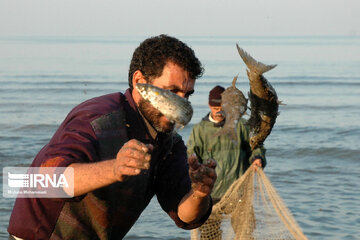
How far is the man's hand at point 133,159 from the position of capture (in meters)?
2.50

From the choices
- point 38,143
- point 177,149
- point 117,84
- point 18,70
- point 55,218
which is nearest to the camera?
point 55,218

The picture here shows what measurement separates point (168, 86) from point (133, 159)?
785 mm

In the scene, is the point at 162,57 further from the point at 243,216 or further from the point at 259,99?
the point at 243,216

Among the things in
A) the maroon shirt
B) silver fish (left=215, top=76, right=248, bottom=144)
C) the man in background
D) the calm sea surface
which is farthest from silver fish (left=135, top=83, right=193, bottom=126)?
the calm sea surface

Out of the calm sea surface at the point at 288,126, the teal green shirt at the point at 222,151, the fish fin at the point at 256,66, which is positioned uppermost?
the fish fin at the point at 256,66

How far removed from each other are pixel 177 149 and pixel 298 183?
→ 28.0ft

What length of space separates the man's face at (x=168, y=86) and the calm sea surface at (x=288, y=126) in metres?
5.68

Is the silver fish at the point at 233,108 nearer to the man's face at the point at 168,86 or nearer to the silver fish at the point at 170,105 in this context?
the man's face at the point at 168,86

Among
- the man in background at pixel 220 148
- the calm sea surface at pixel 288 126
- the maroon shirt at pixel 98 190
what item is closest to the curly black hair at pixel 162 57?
the maroon shirt at pixel 98 190

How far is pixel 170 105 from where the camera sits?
2855 mm

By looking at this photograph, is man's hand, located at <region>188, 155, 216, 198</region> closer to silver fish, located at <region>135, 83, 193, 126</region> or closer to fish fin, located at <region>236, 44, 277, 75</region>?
silver fish, located at <region>135, 83, 193, 126</region>

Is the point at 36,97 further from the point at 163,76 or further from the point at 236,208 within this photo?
the point at 163,76

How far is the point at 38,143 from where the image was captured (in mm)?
15641

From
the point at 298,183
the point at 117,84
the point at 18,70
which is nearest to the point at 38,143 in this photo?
the point at 298,183
